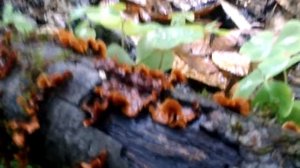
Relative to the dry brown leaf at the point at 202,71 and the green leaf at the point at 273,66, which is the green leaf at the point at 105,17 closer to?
the dry brown leaf at the point at 202,71

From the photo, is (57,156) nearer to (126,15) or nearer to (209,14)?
(126,15)

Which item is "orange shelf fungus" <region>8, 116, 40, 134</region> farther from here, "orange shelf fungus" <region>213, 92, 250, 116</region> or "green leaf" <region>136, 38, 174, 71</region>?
"orange shelf fungus" <region>213, 92, 250, 116</region>

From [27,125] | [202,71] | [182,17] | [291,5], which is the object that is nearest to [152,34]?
[202,71]

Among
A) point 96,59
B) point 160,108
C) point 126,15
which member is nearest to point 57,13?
point 126,15

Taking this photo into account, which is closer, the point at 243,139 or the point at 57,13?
the point at 243,139

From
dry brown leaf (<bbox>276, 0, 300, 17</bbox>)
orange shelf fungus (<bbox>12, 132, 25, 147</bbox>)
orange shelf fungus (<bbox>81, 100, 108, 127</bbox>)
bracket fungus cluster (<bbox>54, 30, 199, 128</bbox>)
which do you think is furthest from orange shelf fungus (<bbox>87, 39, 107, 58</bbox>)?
dry brown leaf (<bbox>276, 0, 300, 17</bbox>)

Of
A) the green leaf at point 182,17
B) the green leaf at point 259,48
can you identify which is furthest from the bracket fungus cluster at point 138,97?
the green leaf at point 182,17
